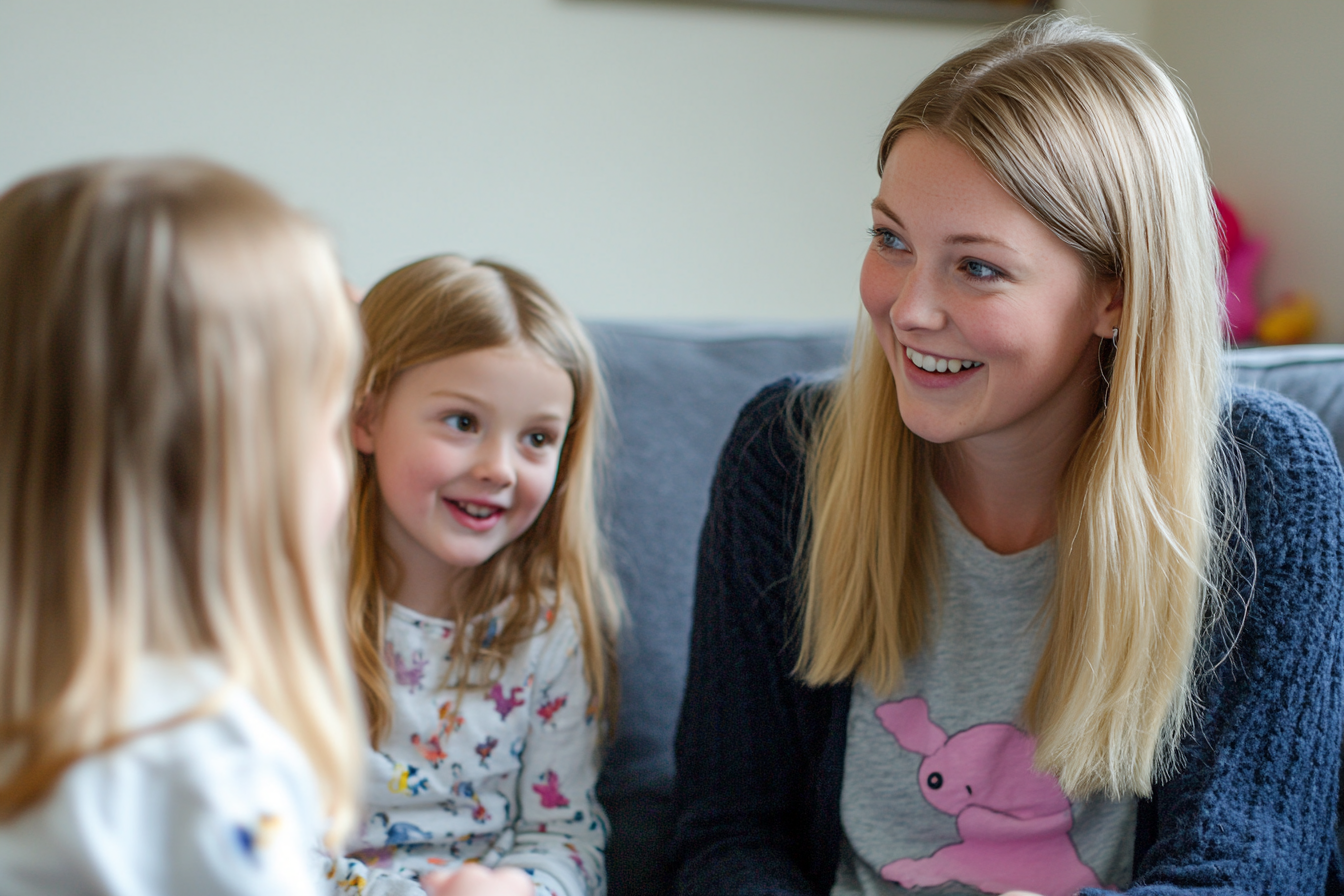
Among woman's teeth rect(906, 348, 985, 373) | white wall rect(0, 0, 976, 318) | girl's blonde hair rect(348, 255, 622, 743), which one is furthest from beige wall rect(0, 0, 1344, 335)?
woman's teeth rect(906, 348, 985, 373)

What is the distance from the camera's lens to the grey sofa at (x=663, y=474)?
1.31m

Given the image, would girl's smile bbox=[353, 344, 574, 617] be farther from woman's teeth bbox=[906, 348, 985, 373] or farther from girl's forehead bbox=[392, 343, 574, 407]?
woman's teeth bbox=[906, 348, 985, 373]

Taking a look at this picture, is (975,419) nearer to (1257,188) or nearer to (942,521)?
(942,521)

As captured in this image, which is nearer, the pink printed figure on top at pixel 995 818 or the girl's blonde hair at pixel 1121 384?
the girl's blonde hair at pixel 1121 384

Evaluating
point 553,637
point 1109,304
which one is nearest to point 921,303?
point 1109,304

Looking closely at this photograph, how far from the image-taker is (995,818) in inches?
43.8

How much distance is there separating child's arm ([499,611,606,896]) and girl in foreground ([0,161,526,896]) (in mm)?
561

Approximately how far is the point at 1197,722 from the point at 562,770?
A: 2.13ft

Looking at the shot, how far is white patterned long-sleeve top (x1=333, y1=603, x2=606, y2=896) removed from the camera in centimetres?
114

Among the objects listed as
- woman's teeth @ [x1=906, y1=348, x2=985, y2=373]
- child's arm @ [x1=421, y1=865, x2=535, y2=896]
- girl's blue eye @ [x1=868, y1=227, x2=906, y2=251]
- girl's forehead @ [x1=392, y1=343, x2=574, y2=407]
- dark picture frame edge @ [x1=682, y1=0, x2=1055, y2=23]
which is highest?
dark picture frame edge @ [x1=682, y1=0, x2=1055, y2=23]

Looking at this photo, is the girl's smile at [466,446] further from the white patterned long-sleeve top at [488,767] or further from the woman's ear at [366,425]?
the white patterned long-sleeve top at [488,767]

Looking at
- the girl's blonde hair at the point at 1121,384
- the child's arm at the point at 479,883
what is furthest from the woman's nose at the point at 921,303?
the child's arm at the point at 479,883

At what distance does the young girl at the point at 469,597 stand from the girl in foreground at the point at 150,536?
500 millimetres

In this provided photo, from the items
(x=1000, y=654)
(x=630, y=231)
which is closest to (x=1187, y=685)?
(x=1000, y=654)
